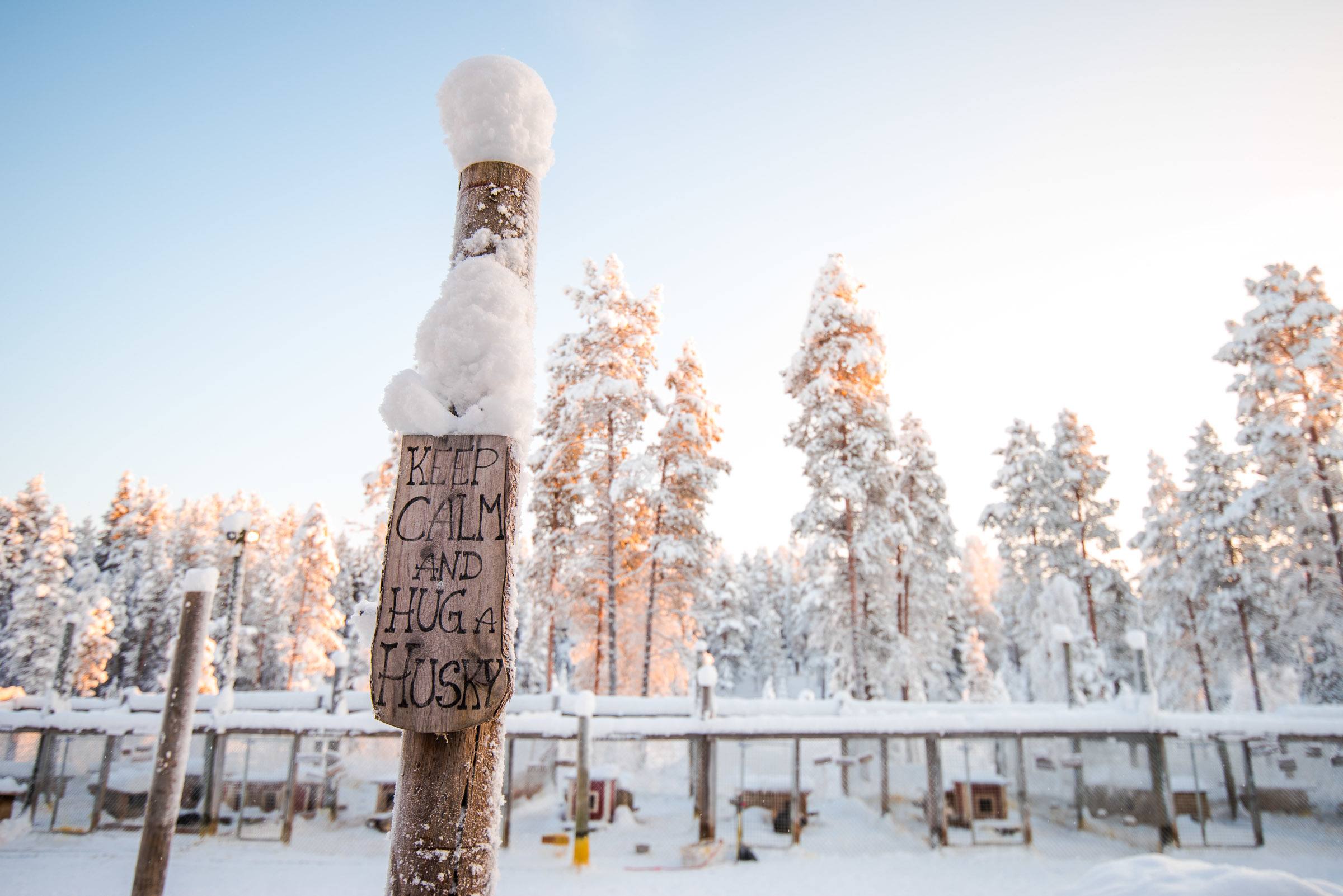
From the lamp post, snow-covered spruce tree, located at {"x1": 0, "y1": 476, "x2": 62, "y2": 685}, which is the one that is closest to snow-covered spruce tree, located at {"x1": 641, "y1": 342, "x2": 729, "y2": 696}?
the lamp post

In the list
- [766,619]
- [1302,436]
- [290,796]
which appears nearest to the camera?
[290,796]

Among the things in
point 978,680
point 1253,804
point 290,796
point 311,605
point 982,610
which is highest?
point 982,610

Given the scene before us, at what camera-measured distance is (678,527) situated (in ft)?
66.9

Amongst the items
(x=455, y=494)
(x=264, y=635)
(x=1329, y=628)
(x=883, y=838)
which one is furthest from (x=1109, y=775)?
(x=264, y=635)

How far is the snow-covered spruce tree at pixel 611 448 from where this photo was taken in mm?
19703

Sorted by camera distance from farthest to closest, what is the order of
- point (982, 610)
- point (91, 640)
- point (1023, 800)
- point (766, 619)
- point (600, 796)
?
1. point (766, 619)
2. point (982, 610)
3. point (91, 640)
4. point (600, 796)
5. point (1023, 800)

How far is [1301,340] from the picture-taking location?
19016mm

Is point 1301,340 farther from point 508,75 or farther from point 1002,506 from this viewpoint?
point 508,75

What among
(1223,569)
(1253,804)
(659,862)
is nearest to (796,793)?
(659,862)

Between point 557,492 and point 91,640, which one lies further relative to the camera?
point 91,640

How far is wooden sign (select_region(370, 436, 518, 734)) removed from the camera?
56.6 inches

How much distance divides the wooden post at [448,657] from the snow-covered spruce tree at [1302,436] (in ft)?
78.8

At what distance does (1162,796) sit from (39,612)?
43.0 m

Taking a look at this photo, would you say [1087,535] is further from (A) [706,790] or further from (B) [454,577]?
(B) [454,577]
